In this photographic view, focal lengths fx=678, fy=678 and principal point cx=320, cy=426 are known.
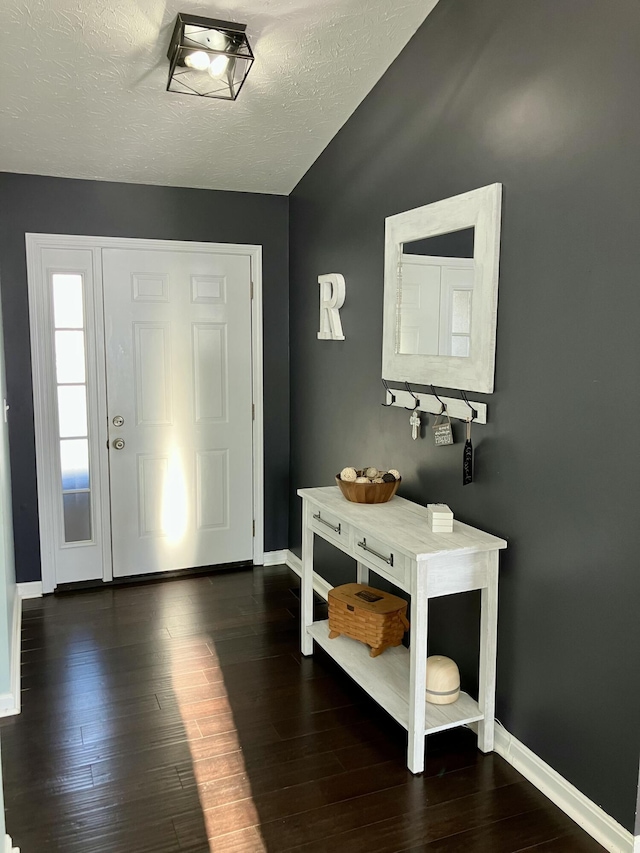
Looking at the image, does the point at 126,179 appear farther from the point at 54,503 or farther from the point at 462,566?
the point at 462,566

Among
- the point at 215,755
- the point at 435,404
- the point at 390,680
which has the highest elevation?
the point at 435,404

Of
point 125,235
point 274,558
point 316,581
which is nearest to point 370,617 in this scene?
point 316,581

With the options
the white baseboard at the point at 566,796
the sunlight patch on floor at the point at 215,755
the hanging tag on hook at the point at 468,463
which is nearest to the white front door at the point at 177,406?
the sunlight patch on floor at the point at 215,755

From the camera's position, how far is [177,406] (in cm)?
411

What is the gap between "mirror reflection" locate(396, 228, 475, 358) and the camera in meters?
2.46

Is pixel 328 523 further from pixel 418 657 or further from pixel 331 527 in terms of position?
pixel 418 657

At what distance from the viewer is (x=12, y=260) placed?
367 cm

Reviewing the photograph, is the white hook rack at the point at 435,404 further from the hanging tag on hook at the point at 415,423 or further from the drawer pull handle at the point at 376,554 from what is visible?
the drawer pull handle at the point at 376,554

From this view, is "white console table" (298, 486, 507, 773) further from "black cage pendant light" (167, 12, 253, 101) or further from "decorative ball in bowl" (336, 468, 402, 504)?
"black cage pendant light" (167, 12, 253, 101)

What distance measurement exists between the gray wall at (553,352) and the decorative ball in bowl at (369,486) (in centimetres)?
15

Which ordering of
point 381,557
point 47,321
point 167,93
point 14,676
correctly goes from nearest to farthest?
point 381,557, point 14,676, point 167,93, point 47,321

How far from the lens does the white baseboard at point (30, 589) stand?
3867 mm

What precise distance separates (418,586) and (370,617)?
1.96 ft

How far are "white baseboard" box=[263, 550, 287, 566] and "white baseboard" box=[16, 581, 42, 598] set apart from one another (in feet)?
4.48
